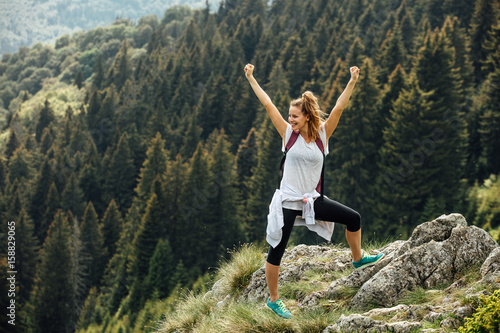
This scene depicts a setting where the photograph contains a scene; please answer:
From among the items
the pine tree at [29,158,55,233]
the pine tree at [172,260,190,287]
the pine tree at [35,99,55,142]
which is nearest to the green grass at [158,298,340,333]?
the pine tree at [172,260,190,287]

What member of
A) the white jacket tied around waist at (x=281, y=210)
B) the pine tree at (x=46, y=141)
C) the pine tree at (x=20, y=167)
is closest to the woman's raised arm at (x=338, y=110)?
the white jacket tied around waist at (x=281, y=210)

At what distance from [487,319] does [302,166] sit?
8.20 feet

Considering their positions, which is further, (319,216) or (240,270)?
(240,270)

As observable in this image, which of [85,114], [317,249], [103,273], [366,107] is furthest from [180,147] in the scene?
[317,249]

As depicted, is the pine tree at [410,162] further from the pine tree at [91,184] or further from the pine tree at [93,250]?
the pine tree at [91,184]

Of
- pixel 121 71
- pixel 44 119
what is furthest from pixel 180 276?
pixel 121 71

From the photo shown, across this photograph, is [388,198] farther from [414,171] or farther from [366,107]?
[366,107]

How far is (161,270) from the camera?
51531mm

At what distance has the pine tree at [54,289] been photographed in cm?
5600

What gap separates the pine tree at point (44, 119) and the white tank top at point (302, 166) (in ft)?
397

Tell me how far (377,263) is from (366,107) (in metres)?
41.5

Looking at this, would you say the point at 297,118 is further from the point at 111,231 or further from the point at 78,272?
the point at 111,231

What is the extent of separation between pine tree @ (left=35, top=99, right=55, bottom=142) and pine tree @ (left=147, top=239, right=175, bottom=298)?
76.8m

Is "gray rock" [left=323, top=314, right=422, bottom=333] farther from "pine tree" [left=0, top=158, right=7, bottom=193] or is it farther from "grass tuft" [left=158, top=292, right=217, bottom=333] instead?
"pine tree" [left=0, top=158, right=7, bottom=193]
